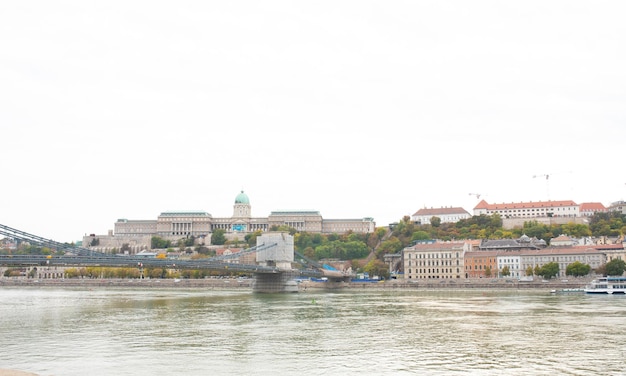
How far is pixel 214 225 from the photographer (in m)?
156

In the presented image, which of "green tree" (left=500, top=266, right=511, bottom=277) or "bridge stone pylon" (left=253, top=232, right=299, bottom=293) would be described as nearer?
"bridge stone pylon" (left=253, top=232, right=299, bottom=293)

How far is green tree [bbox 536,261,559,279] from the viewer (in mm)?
67125

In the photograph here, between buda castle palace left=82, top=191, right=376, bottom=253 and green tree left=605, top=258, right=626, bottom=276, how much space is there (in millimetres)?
78438

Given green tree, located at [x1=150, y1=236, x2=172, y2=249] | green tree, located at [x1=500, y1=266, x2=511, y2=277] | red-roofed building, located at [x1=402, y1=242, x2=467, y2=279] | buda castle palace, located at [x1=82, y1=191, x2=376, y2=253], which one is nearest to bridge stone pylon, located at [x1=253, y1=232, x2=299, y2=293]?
red-roofed building, located at [x1=402, y1=242, x2=467, y2=279]

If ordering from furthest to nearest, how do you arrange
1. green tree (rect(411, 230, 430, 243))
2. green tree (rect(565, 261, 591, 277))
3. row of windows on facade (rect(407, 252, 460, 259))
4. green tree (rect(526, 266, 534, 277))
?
green tree (rect(411, 230, 430, 243))
row of windows on facade (rect(407, 252, 460, 259))
green tree (rect(526, 266, 534, 277))
green tree (rect(565, 261, 591, 277))

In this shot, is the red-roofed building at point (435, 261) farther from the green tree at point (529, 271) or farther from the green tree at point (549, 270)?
the green tree at point (549, 270)

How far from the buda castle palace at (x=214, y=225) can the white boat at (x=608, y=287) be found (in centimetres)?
8686


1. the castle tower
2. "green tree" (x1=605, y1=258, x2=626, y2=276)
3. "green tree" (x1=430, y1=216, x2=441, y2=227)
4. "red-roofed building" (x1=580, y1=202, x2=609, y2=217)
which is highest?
the castle tower

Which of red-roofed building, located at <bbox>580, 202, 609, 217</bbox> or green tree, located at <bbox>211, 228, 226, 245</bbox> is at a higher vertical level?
red-roofed building, located at <bbox>580, 202, 609, 217</bbox>

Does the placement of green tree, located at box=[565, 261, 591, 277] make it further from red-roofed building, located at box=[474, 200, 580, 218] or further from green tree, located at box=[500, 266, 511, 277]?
red-roofed building, located at box=[474, 200, 580, 218]

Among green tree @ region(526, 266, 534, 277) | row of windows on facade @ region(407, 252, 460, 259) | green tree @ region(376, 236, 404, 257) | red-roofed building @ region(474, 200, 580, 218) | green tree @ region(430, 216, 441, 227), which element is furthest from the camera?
red-roofed building @ region(474, 200, 580, 218)

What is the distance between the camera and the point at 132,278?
89.9m

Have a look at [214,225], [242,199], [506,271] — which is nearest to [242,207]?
[242,199]

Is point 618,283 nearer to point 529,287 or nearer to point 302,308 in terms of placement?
point 529,287
